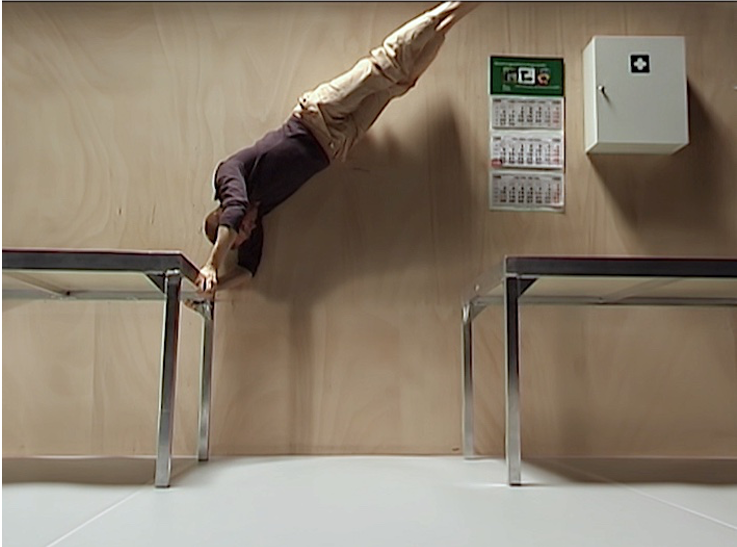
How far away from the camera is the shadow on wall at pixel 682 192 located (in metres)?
1.52

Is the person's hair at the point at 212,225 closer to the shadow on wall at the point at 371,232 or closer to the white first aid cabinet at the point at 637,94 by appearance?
the shadow on wall at the point at 371,232

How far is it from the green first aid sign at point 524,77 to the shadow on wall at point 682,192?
18 centimetres

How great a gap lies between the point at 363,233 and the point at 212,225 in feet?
1.02

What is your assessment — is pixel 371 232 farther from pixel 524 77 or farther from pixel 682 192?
pixel 682 192

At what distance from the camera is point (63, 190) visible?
1467 millimetres

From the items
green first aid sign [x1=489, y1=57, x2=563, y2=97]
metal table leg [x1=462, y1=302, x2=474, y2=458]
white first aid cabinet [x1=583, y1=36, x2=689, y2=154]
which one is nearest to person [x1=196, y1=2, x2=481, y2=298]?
green first aid sign [x1=489, y1=57, x2=563, y2=97]

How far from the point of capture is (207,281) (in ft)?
4.32

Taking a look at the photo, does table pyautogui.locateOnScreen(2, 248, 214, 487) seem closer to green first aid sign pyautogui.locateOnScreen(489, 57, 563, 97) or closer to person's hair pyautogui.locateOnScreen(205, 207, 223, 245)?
person's hair pyautogui.locateOnScreen(205, 207, 223, 245)

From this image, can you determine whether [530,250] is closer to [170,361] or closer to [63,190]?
[170,361]

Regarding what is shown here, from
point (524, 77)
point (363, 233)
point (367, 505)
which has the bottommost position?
point (367, 505)

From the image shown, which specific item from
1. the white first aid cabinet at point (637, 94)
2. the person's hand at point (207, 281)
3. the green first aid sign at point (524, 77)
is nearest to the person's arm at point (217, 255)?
the person's hand at point (207, 281)

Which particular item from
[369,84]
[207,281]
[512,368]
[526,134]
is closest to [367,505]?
[512,368]

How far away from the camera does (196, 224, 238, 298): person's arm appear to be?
1340 mm

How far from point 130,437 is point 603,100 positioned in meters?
1.19
